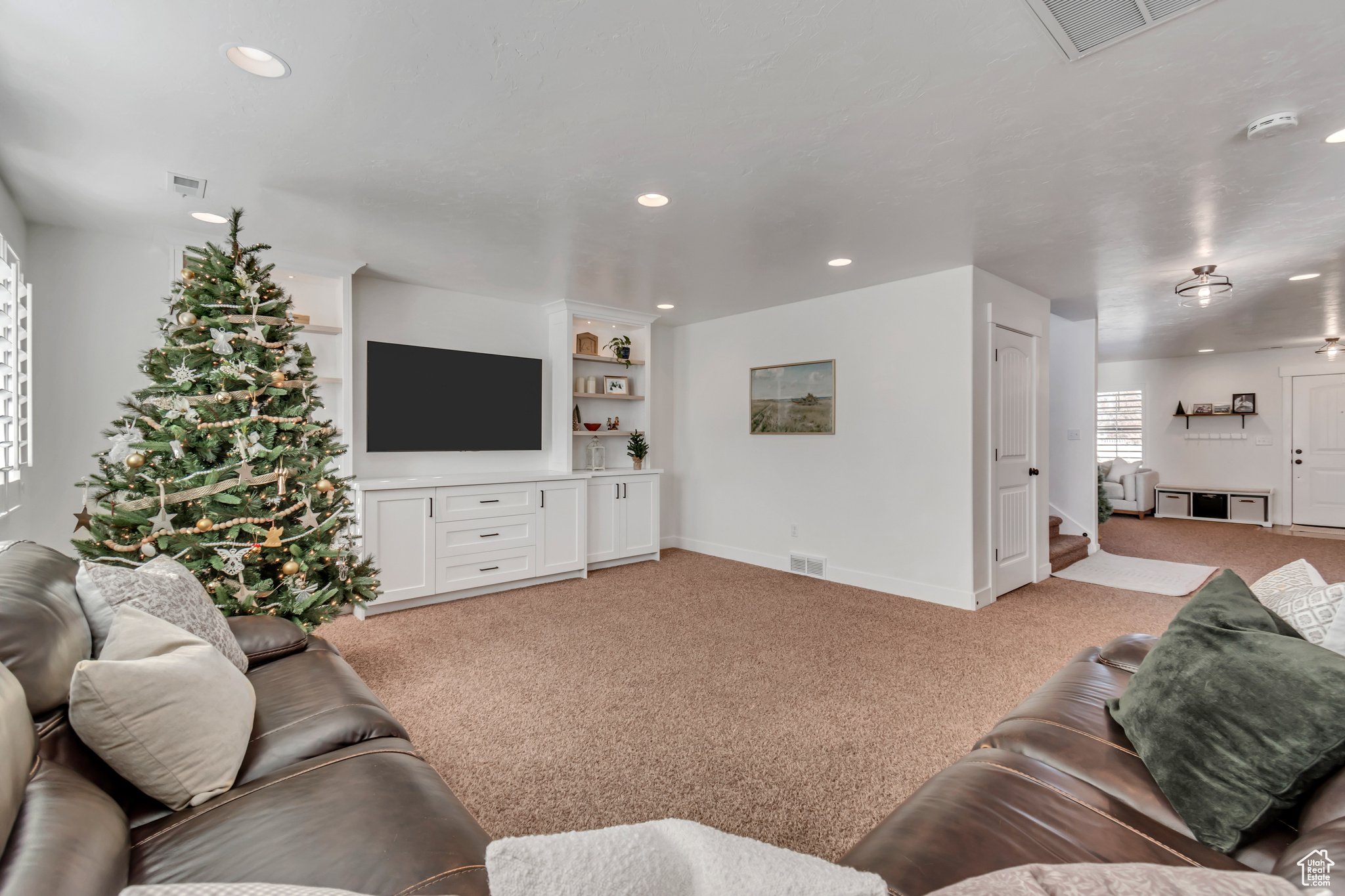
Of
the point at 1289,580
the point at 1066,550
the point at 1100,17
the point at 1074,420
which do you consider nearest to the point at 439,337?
the point at 1100,17

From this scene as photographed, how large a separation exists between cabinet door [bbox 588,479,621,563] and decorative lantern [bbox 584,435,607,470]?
292 mm

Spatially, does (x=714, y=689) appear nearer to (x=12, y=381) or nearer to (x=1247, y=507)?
(x=12, y=381)

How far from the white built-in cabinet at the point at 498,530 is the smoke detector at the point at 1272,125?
4.10m

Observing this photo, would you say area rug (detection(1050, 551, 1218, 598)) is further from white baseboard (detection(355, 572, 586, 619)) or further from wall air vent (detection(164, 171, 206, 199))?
wall air vent (detection(164, 171, 206, 199))

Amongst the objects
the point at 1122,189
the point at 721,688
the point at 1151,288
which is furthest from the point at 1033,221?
the point at 721,688

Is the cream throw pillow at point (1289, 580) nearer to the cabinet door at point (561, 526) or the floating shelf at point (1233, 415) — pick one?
the cabinet door at point (561, 526)

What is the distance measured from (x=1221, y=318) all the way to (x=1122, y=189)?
4267mm

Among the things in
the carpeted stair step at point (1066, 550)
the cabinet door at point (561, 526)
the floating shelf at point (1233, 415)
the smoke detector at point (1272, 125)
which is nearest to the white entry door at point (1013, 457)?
the carpeted stair step at point (1066, 550)

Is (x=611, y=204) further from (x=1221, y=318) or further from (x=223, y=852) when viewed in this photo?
(x=1221, y=318)

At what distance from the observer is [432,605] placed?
402 centimetres

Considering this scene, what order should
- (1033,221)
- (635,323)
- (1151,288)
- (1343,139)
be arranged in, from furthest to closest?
(635,323), (1151,288), (1033,221), (1343,139)

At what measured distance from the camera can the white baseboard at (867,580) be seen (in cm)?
401

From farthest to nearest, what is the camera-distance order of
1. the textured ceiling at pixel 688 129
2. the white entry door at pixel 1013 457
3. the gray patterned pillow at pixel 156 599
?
the white entry door at pixel 1013 457 → the textured ceiling at pixel 688 129 → the gray patterned pillow at pixel 156 599

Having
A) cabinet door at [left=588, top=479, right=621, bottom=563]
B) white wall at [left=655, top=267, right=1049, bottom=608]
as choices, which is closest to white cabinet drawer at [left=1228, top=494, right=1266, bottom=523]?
white wall at [left=655, top=267, right=1049, bottom=608]
